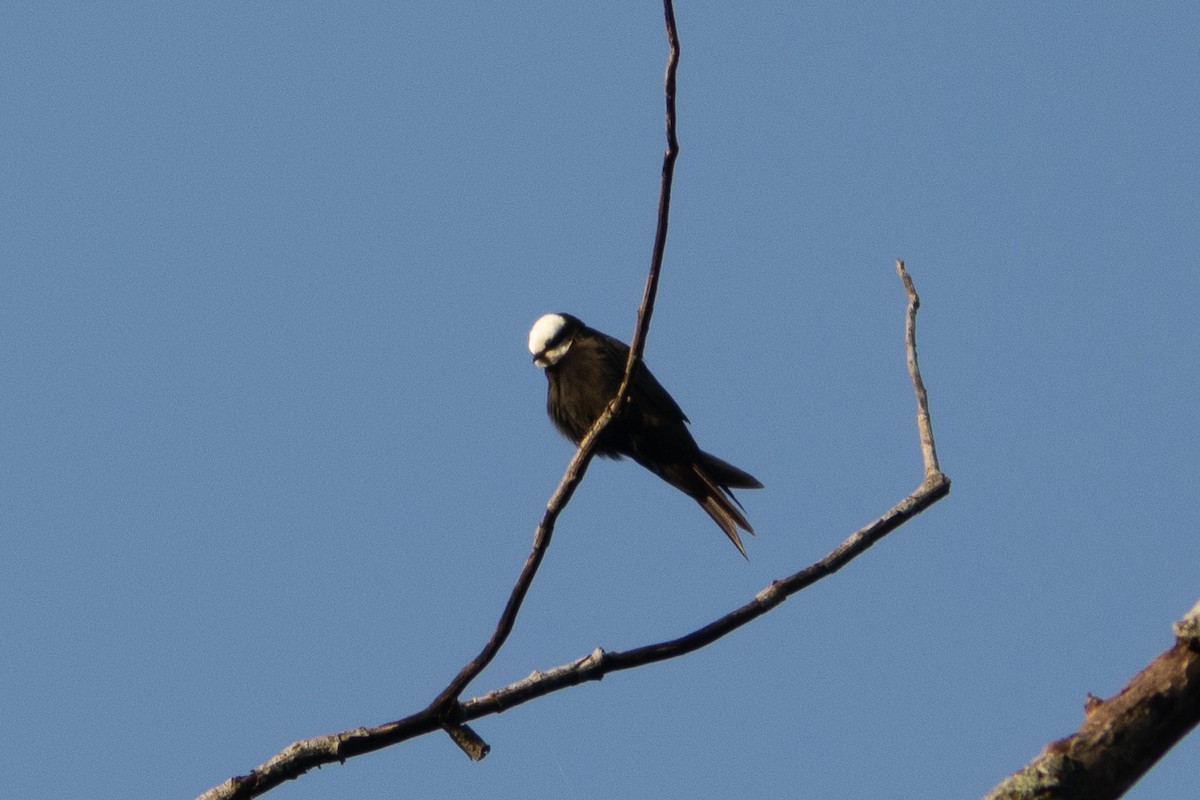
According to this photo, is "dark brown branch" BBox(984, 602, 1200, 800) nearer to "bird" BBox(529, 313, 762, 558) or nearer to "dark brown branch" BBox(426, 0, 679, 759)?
"dark brown branch" BBox(426, 0, 679, 759)

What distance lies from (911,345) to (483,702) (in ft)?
4.00

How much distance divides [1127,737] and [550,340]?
5112 mm

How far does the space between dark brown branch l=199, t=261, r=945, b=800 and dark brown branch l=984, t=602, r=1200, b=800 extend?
2.15ft

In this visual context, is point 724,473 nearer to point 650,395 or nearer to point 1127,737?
point 650,395

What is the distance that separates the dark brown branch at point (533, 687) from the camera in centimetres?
244

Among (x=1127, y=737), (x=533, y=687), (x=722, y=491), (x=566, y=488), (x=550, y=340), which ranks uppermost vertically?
(x=550, y=340)

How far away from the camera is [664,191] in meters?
2.76

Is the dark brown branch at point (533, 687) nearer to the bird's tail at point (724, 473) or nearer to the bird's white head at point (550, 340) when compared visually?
the bird's tail at point (724, 473)

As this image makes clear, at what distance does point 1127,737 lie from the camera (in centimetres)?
190

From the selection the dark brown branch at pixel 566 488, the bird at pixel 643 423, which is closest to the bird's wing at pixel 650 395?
the bird at pixel 643 423

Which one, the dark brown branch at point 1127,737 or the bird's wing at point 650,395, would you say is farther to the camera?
the bird's wing at point 650,395

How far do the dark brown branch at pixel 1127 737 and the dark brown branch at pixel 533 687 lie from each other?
0.66 meters

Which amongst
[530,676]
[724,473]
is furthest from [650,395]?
[530,676]

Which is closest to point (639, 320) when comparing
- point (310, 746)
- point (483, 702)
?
point (483, 702)
